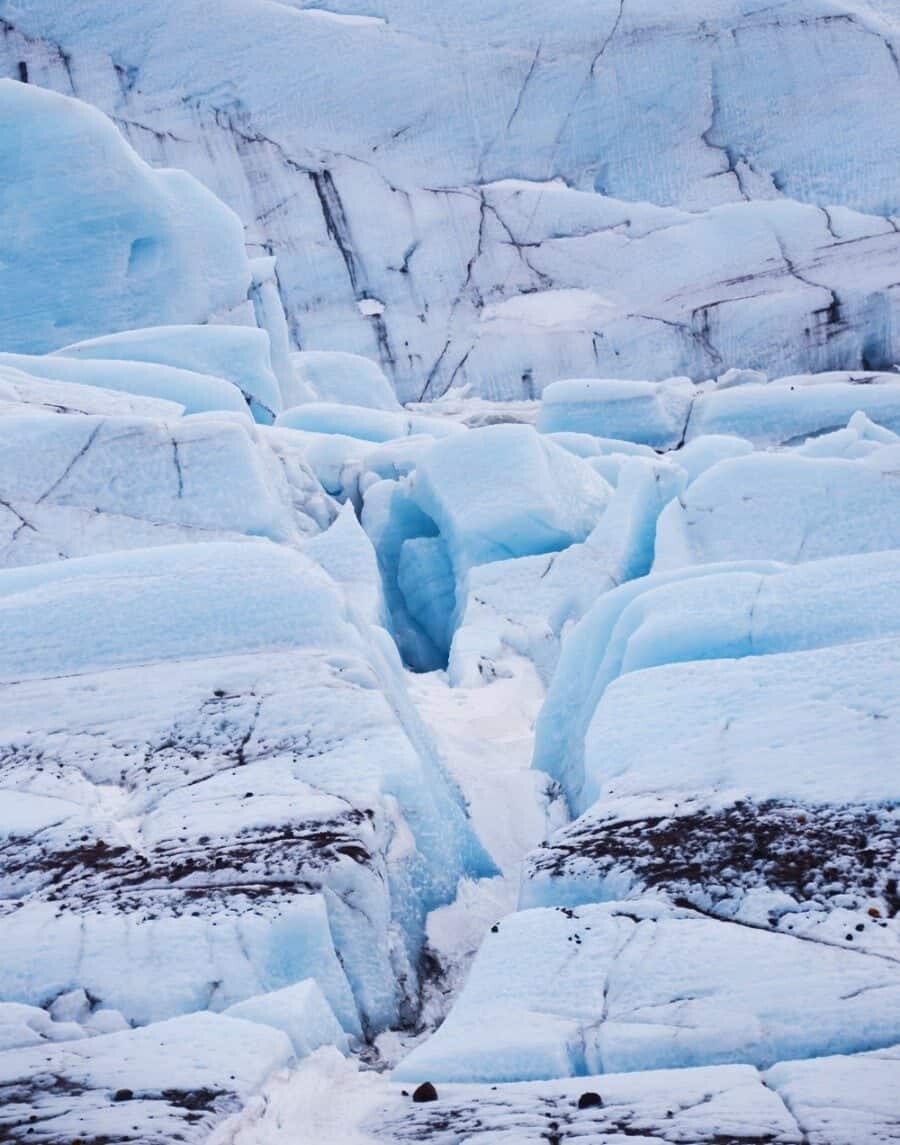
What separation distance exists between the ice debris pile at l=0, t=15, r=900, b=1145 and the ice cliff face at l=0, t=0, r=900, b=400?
591cm

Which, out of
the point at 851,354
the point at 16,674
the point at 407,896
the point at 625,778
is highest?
the point at 16,674

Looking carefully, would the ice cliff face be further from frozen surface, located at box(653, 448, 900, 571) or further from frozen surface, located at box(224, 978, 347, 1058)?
frozen surface, located at box(224, 978, 347, 1058)

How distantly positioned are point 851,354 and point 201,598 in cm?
1066

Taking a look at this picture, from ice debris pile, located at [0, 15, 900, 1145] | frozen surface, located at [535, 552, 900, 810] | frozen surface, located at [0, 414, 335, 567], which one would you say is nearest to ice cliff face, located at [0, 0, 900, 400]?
ice debris pile, located at [0, 15, 900, 1145]

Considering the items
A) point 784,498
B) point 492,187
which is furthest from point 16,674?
point 492,187

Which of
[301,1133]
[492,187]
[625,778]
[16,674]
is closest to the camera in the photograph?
[301,1133]

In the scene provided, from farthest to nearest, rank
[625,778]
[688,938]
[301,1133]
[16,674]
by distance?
[16,674], [625,778], [688,938], [301,1133]

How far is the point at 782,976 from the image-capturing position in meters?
2.91

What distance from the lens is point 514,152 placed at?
16000mm

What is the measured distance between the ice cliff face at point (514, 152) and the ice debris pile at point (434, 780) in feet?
19.4

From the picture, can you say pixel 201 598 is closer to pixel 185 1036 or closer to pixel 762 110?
pixel 185 1036

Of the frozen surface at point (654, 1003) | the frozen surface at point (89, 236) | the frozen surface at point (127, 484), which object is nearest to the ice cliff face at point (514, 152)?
the frozen surface at point (89, 236)

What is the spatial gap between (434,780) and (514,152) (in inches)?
501

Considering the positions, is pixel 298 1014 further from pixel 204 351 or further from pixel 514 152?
pixel 514 152
